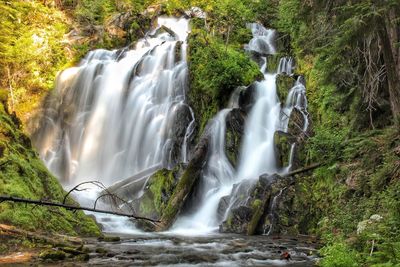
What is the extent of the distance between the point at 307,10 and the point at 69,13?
2473cm

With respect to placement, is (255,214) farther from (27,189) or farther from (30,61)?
(30,61)

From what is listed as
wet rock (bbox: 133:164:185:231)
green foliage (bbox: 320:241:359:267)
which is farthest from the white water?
green foliage (bbox: 320:241:359:267)

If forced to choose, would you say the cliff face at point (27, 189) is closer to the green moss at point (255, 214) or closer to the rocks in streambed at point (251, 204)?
the rocks in streambed at point (251, 204)

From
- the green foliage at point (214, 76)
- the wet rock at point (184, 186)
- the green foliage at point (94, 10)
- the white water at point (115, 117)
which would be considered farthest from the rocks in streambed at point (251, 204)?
the green foliage at point (94, 10)

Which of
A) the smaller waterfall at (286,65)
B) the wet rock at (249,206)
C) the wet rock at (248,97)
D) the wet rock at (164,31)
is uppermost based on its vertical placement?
the wet rock at (164,31)

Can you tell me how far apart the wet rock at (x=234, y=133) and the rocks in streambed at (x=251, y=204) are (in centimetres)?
345

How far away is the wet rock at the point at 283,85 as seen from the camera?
17.4 metres

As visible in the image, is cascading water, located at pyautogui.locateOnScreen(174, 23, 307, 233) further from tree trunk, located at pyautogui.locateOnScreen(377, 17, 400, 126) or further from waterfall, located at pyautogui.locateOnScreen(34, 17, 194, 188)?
tree trunk, located at pyautogui.locateOnScreen(377, 17, 400, 126)

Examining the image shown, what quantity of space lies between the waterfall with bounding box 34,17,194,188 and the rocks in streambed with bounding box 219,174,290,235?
19.6ft

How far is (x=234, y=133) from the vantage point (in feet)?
55.5

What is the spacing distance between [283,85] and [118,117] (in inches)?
338

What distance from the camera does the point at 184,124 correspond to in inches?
746

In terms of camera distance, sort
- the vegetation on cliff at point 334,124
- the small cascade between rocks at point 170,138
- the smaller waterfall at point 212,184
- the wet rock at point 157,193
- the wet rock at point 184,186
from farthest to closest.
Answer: the wet rock at point 157,193 < the small cascade between rocks at point 170,138 < the smaller waterfall at point 212,184 < the wet rock at point 184,186 < the vegetation on cliff at point 334,124

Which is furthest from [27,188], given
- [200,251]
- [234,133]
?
[234,133]
